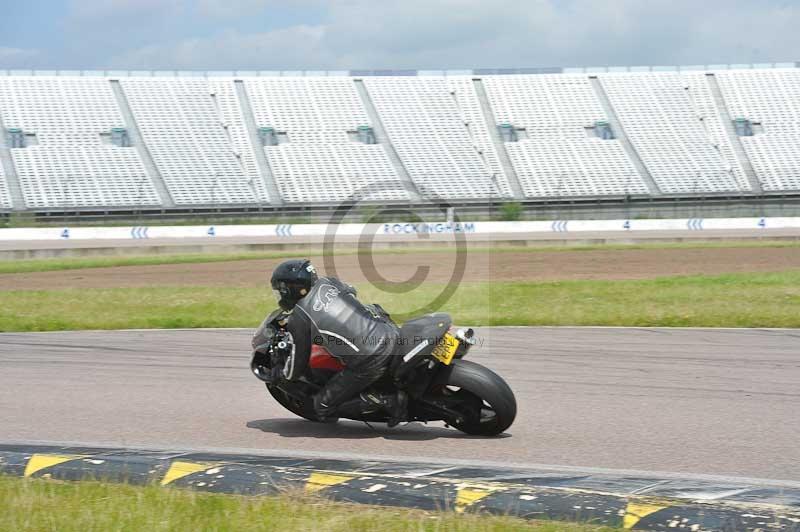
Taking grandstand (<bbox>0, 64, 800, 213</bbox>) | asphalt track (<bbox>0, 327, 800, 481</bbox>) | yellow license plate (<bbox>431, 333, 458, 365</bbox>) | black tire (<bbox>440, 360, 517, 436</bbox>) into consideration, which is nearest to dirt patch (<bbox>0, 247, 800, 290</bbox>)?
asphalt track (<bbox>0, 327, 800, 481</bbox>)

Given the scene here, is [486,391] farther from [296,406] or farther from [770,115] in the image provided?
[770,115]

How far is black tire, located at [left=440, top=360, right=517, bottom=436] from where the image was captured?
6.36 metres

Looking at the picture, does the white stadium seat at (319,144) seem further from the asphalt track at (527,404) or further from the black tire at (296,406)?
the black tire at (296,406)

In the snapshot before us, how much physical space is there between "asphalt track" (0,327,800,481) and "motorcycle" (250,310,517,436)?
0.61 feet

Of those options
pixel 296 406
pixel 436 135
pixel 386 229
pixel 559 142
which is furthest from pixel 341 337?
pixel 559 142

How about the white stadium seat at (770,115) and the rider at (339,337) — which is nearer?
the rider at (339,337)

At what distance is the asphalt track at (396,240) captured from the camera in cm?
3484

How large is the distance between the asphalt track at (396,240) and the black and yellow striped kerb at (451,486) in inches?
1115

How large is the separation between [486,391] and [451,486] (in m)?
1.59

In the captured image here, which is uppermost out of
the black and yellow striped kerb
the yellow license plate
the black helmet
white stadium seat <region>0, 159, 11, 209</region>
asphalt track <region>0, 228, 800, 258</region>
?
white stadium seat <region>0, 159, 11, 209</region>

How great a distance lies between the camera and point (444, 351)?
6336 millimetres

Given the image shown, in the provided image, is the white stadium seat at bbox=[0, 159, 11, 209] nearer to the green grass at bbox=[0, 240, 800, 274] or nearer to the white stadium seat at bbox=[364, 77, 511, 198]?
the green grass at bbox=[0, 240, 800, 274]

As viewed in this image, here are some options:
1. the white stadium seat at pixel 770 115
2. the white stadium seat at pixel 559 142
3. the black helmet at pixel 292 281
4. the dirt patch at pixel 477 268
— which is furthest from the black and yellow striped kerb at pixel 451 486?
the white stadium seat at pixel 770 115

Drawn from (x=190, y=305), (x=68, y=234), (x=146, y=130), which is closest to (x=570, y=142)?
(x=146, y=130)
